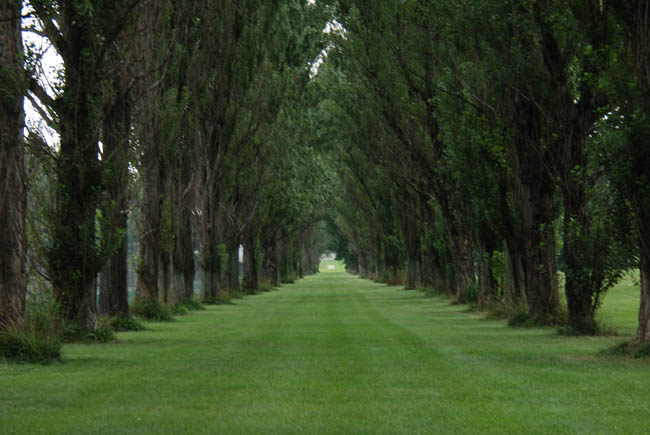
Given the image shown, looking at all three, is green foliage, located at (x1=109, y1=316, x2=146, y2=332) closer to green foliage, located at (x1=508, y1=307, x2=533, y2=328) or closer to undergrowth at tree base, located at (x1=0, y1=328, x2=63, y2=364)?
undergrowth at tree base, located at (x1=0, y1=328, x2=63, y2=364)

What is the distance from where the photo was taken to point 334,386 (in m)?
11.7

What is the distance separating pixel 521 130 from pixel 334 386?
453 inches

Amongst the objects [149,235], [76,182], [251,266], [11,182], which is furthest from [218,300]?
[11,182]

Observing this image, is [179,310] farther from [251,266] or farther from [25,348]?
[251,266]

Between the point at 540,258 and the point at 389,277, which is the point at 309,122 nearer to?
the point at 389,277

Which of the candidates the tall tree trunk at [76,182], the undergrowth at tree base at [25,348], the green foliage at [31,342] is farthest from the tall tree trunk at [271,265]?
the undergrowth at tree base at [25,348]

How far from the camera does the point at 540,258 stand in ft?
73.8

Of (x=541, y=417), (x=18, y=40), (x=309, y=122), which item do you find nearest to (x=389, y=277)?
(x=309, y=122)

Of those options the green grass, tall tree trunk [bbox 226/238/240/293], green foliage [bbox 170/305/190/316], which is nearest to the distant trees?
green foliage [bbox 170/305/190/316]

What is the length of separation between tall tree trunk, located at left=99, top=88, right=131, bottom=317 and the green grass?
229 centimetres

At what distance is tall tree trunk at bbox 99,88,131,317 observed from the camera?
1780 centimetres

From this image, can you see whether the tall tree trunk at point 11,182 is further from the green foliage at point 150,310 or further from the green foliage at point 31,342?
the green foliage at point 150,310

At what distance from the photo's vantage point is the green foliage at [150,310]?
26703 millimetres

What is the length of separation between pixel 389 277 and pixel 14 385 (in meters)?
58.8
